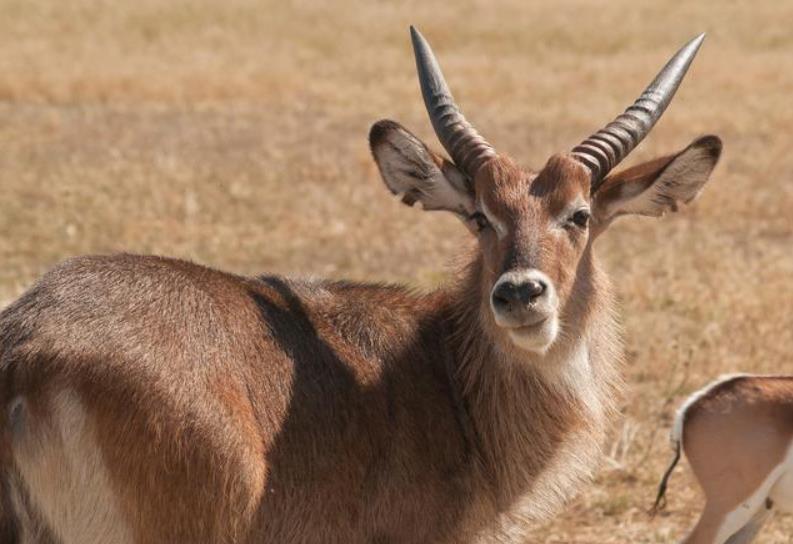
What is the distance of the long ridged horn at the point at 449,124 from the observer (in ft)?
22.1

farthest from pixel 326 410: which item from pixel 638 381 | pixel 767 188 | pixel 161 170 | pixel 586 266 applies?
pixel 767 188

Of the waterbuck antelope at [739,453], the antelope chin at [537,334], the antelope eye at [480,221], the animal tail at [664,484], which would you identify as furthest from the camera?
the animal tail at [664,484]

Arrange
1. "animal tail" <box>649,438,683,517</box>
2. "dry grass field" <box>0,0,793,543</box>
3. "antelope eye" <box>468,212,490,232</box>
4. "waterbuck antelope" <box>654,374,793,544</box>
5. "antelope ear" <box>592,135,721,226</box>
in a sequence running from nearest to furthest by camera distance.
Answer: "antelope eye" <box>468,212,490,232</box> → "antelope ear" <box>592,135,721,226</box> → "waterbuck antelope" <box>654,374,793,544</box> → "animal tail" <box>649,438,683,517</box> → "dry grass field" <box>0,0,793,543</box>

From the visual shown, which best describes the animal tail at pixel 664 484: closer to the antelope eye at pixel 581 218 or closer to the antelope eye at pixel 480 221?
the antelope eye at pixel 581 218

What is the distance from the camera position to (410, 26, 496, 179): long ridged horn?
6.73 metres

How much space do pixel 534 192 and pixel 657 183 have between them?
0.60 m

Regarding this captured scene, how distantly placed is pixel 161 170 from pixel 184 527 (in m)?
10.8

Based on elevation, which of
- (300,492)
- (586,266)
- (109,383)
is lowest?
(300,492)

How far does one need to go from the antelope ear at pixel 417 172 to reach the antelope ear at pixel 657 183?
595mm

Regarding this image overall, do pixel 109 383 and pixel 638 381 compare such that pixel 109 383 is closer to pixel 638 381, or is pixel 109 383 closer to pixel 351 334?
pixel 351 334

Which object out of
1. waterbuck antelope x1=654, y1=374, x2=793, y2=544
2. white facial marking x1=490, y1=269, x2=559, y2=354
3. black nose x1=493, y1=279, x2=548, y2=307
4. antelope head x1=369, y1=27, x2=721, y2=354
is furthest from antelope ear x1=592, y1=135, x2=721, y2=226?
waterbuck antelope x1=654, y1=374, x2=793, y2=544

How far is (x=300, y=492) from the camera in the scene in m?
5.95

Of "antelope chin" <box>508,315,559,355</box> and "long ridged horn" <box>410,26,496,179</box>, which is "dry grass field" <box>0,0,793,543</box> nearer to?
"antelope chin" <box>508,315,559,355</box>

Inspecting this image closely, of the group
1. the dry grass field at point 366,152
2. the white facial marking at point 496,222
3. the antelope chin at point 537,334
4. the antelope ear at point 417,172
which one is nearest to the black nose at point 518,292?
the antelope chin at point 537,334
